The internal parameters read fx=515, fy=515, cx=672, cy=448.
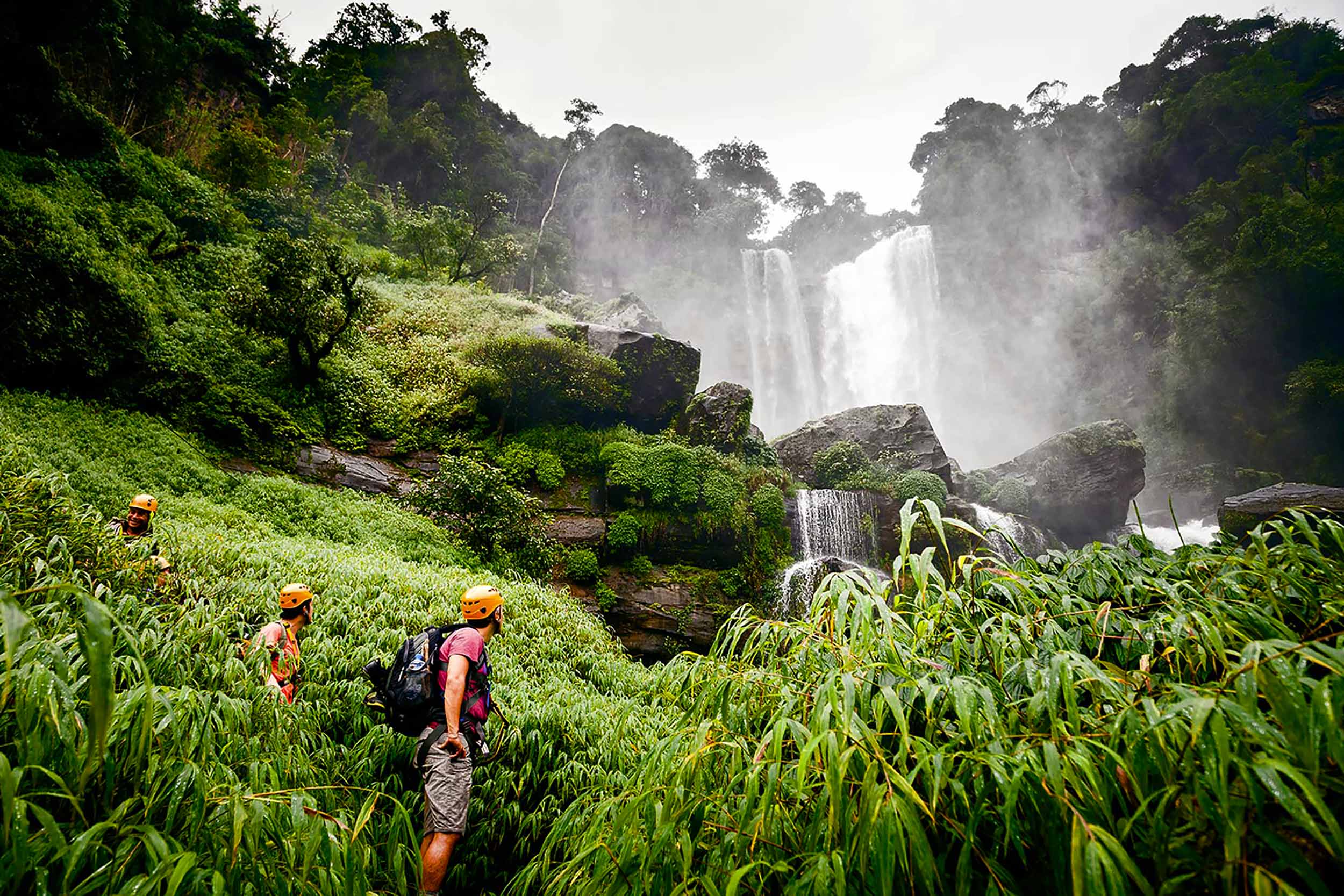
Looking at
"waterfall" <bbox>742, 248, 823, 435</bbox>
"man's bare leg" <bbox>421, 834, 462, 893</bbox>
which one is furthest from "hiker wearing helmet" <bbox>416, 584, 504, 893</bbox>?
"waterfall" <bbox>742, 248, 823, 435</bbox>

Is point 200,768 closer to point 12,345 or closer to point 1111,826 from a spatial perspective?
point 1111,826

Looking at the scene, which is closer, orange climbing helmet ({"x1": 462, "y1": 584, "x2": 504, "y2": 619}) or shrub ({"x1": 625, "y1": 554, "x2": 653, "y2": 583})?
orange climbing helmet ({"x1": 462, "y1": 584, "x2": 504, "y2": 619})

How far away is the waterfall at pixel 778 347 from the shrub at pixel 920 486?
1261 centimetres

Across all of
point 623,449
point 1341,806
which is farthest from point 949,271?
point 1341,806

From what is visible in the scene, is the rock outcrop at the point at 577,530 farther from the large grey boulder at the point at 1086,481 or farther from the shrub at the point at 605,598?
the large grey boulder at the point at 1086,481

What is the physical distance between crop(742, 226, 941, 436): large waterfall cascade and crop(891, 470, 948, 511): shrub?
1325 cm

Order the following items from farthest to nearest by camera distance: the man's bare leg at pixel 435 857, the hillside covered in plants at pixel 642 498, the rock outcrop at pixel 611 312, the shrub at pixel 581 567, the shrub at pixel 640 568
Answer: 1. the rock outcrop at pixel 611 312
2. the shrub at pixel 640 568
3. the shrub at pixel 581 567
4. the man's bare leg at pixel 435 857
5. the hillside covered in plants at pixel 642 498

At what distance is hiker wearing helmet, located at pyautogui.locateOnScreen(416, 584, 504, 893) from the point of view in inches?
95.8

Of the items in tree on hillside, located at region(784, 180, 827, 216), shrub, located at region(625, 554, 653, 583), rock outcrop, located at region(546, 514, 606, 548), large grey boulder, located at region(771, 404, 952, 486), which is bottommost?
shrub, located at region(625, 554, 653, 583)

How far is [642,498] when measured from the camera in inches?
433

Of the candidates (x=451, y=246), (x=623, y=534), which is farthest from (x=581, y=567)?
(x=451, y=246)

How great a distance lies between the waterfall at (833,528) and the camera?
39.1ft

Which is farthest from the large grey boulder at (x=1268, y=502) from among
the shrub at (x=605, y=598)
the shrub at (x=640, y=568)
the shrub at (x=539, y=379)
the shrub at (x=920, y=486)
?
the shrub at (x=539, y=379)

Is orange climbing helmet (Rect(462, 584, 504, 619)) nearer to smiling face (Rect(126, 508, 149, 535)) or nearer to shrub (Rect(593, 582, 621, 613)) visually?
smiling face (Rect(126, 508, 149, 535))
